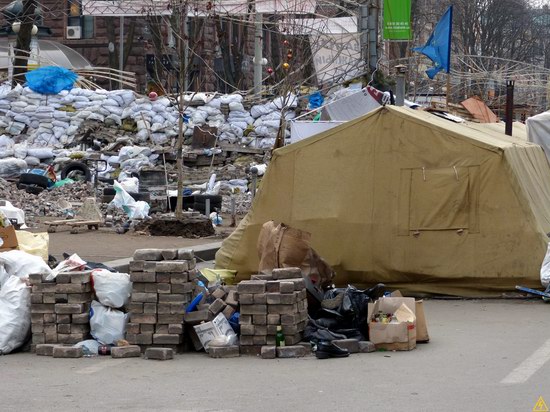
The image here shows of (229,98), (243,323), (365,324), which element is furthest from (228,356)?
(229,98)

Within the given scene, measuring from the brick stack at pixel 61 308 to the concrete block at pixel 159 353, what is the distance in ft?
2.21

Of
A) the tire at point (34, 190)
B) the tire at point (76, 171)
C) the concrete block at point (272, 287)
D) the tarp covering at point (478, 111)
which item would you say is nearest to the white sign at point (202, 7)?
the tire at point (76, 171)

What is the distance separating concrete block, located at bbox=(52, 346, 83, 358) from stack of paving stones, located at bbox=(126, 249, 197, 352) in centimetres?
42

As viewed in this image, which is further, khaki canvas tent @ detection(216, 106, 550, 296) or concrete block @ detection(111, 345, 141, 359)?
khaki canvas tent @ detection(216, 106, 550, 296)

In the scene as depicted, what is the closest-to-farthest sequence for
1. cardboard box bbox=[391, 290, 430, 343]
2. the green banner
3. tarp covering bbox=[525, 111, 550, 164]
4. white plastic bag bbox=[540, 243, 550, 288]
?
cardboard box bbox=[391, 290, 430, 343] → white plastic bag bbox=[540, 243, 550, 288] → tarp covering bbox=[525, 111, 550, 164] → the green banner

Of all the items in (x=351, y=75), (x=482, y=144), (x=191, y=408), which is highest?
(x=351, y=75)

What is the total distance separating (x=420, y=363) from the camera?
29.1 ft

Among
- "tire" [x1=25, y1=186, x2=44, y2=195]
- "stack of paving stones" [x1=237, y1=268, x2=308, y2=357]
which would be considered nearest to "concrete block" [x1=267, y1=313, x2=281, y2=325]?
"stack of paving stones" [x1=237, y1=268, x2=308, y2=357]

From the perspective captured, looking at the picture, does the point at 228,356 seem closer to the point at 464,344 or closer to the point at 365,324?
the point at 365,324

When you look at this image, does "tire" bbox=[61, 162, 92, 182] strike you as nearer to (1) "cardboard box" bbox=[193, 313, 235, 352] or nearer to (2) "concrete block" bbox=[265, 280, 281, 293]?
(1) "cardboard box" bbox=[193, 313, 235, 352]

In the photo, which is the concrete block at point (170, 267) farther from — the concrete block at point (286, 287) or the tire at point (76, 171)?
the tire at point (76, 171)

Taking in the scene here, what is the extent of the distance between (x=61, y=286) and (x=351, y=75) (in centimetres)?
1918

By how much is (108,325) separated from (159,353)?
0.64 meters

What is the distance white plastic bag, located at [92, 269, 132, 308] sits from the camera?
31.5ft
